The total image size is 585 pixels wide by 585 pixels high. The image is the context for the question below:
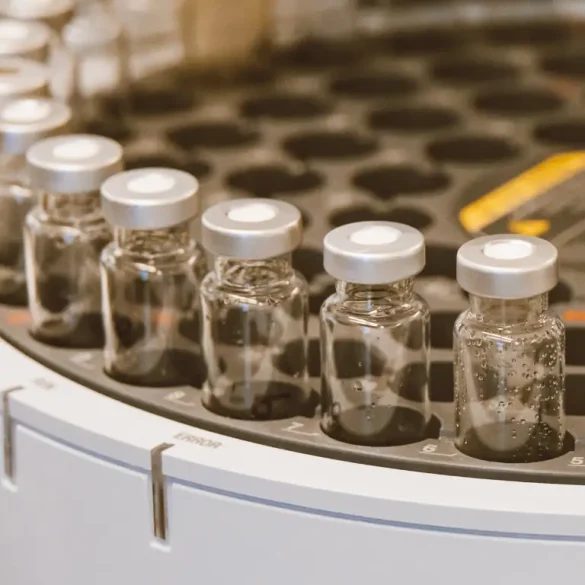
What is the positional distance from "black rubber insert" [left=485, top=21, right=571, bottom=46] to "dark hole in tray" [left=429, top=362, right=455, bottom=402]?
599 mm

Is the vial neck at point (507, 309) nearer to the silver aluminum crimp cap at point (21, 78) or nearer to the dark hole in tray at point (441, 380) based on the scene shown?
the dark hole in tray at point (441, 380)

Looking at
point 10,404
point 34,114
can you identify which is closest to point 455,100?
point 34,114

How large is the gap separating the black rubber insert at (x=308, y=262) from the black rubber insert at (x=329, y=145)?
0.60 feet

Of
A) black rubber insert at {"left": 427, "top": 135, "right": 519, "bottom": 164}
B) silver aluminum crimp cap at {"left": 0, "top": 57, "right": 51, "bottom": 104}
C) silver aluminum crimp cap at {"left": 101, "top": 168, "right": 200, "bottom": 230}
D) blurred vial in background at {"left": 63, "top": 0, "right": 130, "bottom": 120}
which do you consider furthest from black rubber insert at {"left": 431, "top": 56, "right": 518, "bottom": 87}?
silver aluminum crimp cap at {"left": 101, "top": 168, "right": 200, "bottom": 230}

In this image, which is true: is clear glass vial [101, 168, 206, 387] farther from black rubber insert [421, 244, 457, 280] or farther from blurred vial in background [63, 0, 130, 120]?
blurred vial in background [63, 0, 130, 120]

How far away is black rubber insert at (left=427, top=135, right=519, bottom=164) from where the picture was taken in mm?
1009

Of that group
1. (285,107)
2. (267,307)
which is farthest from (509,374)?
(285,107)

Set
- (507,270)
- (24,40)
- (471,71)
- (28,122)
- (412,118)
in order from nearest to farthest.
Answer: (507,270)
(28,122)
(24,40)
(412,118)
(471,71)

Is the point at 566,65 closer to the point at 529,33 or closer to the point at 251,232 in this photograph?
the point at 529,33

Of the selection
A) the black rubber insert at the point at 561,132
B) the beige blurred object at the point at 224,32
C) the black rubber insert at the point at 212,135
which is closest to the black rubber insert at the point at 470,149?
the black rubber insert at the point at 561,132

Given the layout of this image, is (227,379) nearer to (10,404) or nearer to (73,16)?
(10,404)

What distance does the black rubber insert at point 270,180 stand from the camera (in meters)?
0.96

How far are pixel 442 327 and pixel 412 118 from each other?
0.34m

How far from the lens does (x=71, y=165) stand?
0.76m
